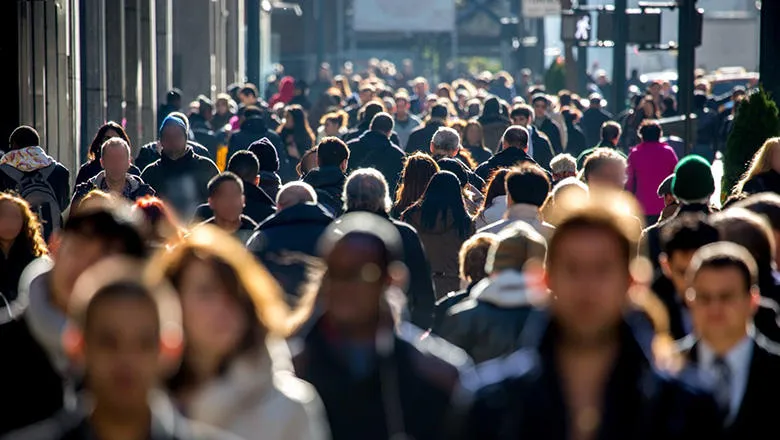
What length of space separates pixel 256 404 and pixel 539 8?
4384 centimetres

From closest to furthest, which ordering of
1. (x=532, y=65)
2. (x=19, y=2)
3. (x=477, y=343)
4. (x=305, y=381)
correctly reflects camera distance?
1. (x=305, y=381)
2. (x=477, y=343)
3. (x=19, y=2)
4. (x=532, y=65)

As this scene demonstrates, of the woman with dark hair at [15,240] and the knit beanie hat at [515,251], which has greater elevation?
the knit beanie hat at [515,251]

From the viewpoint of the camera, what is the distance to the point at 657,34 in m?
28.6

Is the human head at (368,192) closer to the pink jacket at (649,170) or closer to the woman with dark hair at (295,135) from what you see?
the pink jacket at (649,170)

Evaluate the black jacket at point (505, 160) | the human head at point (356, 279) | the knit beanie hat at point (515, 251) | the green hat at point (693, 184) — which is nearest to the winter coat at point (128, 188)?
the black jacket at point (505, 160)

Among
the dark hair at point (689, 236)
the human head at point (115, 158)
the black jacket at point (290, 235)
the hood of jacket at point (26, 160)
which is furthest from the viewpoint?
the hood of jacket at point (26, 160)

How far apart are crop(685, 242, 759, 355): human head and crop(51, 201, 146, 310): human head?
1627 millimetres

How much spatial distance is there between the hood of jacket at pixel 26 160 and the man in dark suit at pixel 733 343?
8.62 metres

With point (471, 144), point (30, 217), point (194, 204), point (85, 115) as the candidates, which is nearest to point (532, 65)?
point (85, 115)

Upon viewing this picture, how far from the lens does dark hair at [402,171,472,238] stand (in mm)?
11898

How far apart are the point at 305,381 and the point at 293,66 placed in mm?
63187

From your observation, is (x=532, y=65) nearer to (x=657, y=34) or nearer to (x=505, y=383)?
(x=657, y=34)

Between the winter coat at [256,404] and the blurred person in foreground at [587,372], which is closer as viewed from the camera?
the blurred person in foreground at [587,372]

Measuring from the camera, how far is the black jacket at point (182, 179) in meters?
14.0
